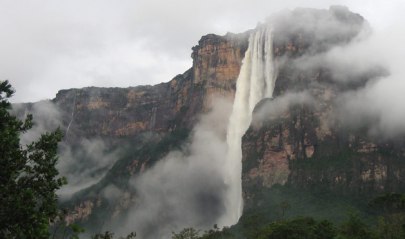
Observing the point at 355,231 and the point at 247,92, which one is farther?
the point at 247,92

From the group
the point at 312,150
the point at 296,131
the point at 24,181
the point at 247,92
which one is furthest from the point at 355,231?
the point at 247,92

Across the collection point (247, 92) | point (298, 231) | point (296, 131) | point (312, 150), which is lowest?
point (298, 231)

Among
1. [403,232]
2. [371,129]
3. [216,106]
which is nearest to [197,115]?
[216,106]

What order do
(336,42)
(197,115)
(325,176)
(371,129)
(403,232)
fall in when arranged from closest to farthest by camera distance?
(403,232)
(325,176)
(371,129)
(336,42)
(197,115)

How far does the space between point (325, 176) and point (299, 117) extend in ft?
73.0

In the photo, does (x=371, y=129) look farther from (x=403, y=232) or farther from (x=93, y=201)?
(x=93, y=201)

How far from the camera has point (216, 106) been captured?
610ft

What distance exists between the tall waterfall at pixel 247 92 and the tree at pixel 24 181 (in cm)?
13434

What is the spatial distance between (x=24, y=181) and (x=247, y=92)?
15250cm

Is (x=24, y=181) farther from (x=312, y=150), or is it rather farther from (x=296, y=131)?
(x=296, y=131)

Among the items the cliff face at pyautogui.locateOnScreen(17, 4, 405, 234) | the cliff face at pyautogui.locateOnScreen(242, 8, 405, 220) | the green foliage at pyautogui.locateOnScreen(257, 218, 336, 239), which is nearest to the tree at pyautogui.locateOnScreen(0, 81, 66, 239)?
the green foliage at pyautogui.locateOnScreen(257, 218, 336, 239)

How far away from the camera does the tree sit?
66.8 ft

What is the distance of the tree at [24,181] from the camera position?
Answer: 66.8 ft

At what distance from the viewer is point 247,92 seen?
173000 mm
